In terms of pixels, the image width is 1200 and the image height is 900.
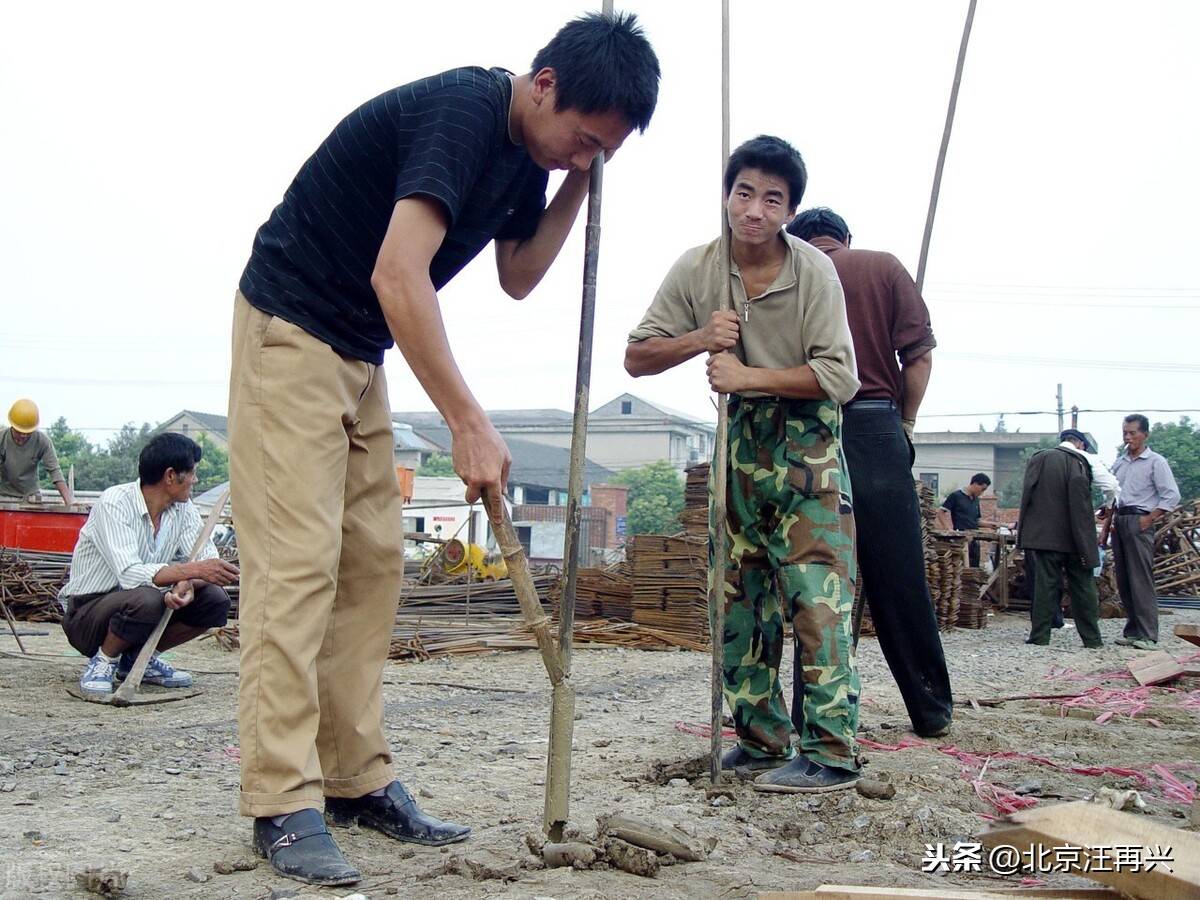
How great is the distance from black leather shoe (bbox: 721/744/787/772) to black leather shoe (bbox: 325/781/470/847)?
111 centimetres

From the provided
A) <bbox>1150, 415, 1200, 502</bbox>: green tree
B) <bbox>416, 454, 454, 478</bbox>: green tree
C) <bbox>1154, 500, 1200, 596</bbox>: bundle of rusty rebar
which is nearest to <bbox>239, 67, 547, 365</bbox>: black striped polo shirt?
<bbox>1154, 500, 1200, 596</bbox>: bundle of rusty rebar

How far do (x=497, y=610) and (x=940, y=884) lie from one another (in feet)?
25.9

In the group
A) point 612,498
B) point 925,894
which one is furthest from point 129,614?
point 612,498

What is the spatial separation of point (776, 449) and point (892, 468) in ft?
2.70

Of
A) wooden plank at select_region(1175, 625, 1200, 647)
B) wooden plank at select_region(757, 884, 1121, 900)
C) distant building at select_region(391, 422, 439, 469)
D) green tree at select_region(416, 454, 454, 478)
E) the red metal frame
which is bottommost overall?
wooden plank at select_region(757, 884, 1121, 900)

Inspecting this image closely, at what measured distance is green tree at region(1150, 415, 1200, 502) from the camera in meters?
39.5

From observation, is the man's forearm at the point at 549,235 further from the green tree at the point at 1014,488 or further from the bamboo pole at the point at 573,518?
the green tree at the point at 1014,488

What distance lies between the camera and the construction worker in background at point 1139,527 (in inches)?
397

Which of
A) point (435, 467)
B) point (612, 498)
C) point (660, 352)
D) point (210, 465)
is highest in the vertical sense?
point (435, 467)

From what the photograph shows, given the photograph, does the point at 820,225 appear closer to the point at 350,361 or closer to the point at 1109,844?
the point at 350,361

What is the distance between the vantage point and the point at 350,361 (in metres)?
2.80

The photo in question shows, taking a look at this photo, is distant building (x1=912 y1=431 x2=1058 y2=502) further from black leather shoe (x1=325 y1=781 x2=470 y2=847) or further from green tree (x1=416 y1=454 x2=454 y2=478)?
black leather shoe (x1=325 y1=781 x2=470 y2=847)

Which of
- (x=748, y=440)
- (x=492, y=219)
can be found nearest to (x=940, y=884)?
(x=748, y=440)

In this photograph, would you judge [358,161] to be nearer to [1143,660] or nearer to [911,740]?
[911,740]
